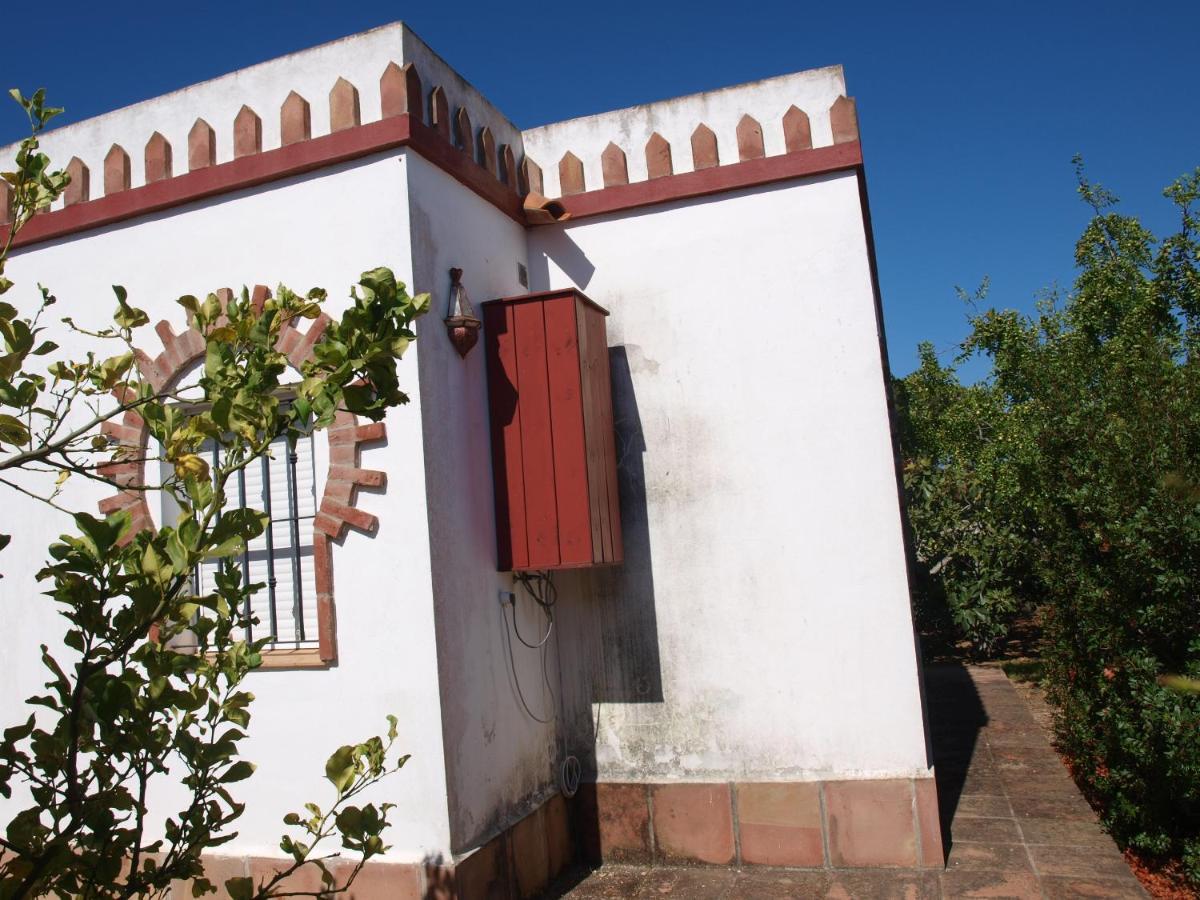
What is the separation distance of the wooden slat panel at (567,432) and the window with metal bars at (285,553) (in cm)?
122

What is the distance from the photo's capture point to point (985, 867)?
4852 mm

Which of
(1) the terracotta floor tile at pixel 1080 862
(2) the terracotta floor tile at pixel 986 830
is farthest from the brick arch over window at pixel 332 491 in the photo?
(1) the terracotta floor tile at pixel 1080 862

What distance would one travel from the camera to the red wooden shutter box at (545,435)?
16.2 ft

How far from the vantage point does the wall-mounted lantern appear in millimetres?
4719

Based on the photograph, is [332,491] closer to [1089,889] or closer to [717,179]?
[717,179]

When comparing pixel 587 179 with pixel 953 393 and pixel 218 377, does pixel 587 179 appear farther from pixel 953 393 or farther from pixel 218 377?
pixel 953 393

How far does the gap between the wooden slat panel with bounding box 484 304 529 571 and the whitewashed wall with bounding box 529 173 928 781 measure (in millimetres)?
791

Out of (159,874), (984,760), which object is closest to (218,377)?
(159,874)

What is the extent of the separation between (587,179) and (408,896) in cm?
396

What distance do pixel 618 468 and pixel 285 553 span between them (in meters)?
1.89

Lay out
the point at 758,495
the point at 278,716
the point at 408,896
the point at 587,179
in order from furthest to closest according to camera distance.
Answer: the point at 587,179, the point at 758,495, the point at 278,716, the point at 408,896

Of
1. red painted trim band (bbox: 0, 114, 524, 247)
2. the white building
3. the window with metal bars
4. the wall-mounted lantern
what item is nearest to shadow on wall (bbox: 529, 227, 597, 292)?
the white building

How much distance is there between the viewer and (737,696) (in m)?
5.29

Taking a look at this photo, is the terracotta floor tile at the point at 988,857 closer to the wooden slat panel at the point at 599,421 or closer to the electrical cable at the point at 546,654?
the electrical cable at the point at 546,654
